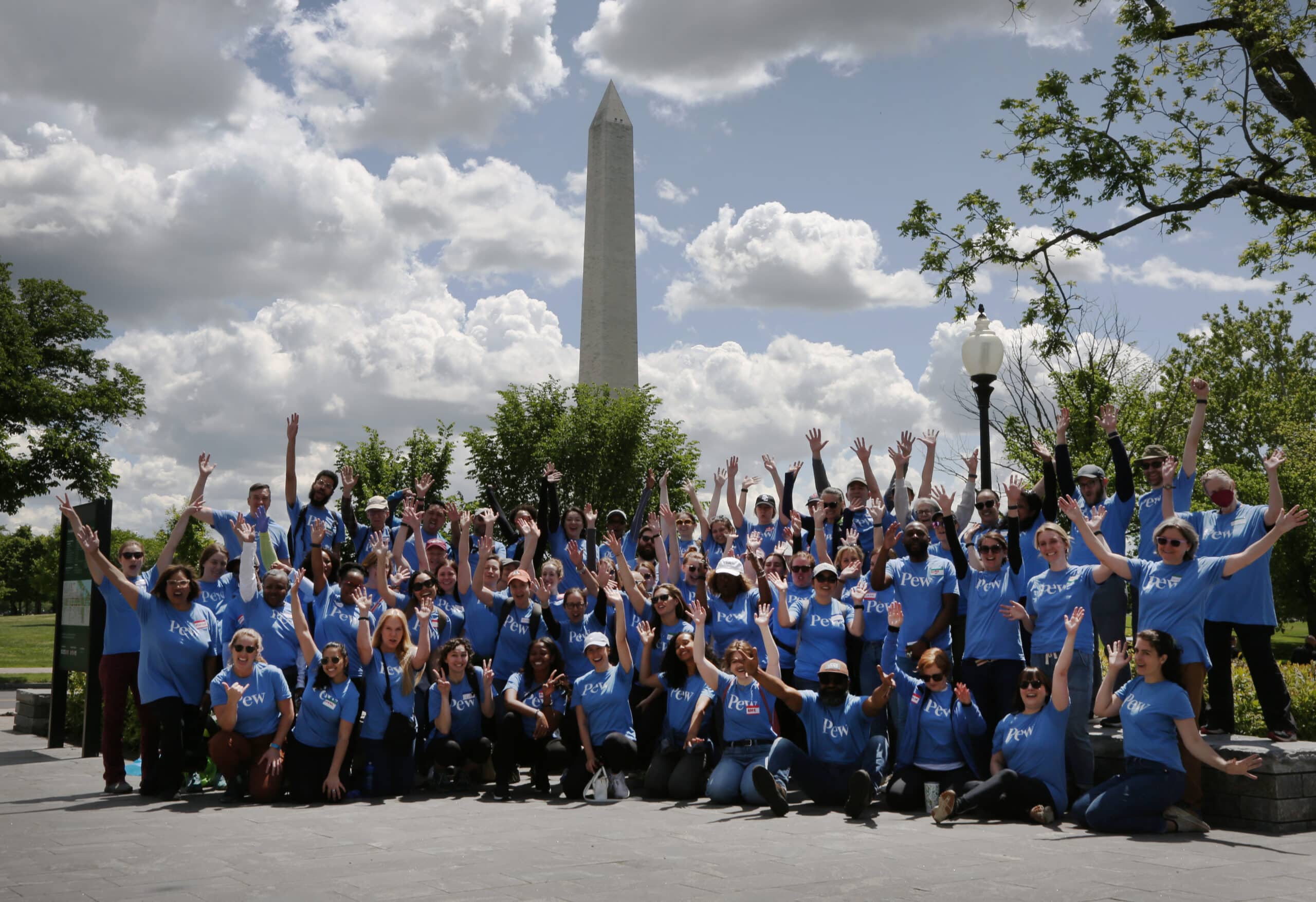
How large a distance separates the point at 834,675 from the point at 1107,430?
2.88 meters

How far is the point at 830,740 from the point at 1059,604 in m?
2.04

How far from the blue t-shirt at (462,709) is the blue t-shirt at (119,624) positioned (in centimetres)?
265

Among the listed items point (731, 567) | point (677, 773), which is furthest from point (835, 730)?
point (731, 567)

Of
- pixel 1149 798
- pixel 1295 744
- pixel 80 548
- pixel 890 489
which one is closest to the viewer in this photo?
pixel 1149 798

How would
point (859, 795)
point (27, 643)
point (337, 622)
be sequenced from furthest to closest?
point (27, 643)
point (337, 622)
point (859, 795)

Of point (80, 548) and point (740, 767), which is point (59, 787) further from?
point (740, 767)

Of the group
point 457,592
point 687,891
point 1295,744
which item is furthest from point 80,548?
point 1295,744

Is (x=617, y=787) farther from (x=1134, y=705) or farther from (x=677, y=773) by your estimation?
(x=1134, y=705)

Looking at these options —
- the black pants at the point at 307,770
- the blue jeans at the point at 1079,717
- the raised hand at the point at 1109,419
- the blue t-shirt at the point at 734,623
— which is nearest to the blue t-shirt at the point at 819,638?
the blue t-shirt at the point at 734,623

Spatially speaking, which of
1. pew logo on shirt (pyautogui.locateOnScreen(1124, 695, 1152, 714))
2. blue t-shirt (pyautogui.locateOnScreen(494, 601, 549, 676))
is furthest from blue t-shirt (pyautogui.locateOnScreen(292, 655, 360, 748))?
pew logo on shirt (pyautogui.locateOnScreen(1124, 695, 1152, 714))

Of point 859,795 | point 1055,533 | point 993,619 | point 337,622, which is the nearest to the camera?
point 859,795

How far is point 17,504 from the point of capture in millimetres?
25422

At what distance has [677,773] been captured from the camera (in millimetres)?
9289

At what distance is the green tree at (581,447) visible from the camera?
111 ft
